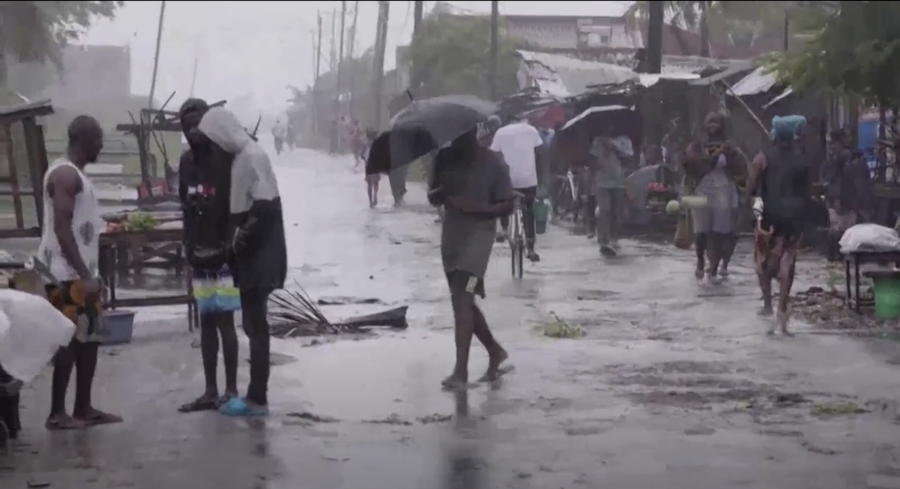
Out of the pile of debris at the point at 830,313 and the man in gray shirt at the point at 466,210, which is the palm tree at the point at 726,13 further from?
the pile of debris at the point at 830,313

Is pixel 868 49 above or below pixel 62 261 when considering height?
above

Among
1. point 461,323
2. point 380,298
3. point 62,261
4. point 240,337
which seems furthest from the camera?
point 380,298

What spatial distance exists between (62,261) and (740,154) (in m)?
7.97

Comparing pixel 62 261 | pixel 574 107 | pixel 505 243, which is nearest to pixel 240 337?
pixel 62 261

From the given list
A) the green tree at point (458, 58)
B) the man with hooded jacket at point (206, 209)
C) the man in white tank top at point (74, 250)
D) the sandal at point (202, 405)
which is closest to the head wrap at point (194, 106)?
the man with hooded jacket at point (206, 209)

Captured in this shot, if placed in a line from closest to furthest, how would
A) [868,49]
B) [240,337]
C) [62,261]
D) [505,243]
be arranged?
[62,261] → [868,49] → [240,337] → [505,243]

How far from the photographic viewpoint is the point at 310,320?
11.3 metres

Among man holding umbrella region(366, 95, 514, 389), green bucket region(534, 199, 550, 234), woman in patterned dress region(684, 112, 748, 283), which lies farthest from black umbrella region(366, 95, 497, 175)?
green bucket region(534, 199, 550, 234)

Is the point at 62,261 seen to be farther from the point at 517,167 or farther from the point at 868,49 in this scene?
the point at 517,167

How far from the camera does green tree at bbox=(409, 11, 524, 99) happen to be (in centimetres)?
3591

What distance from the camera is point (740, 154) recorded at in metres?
13.5

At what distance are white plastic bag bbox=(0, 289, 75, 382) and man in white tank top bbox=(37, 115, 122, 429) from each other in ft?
0.94

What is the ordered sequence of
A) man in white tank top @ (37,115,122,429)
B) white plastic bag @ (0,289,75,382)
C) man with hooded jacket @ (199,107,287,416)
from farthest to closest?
1. man with hooded jacket @ (199,107,287,416)
2. man in white tank top @ (37,115,122,429)
3. white plastic bag @ (0,289,75,382)

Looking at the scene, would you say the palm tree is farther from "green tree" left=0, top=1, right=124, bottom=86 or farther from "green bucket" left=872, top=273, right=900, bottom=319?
"green bucket" left=872, top=273, right=900, bottom=319
